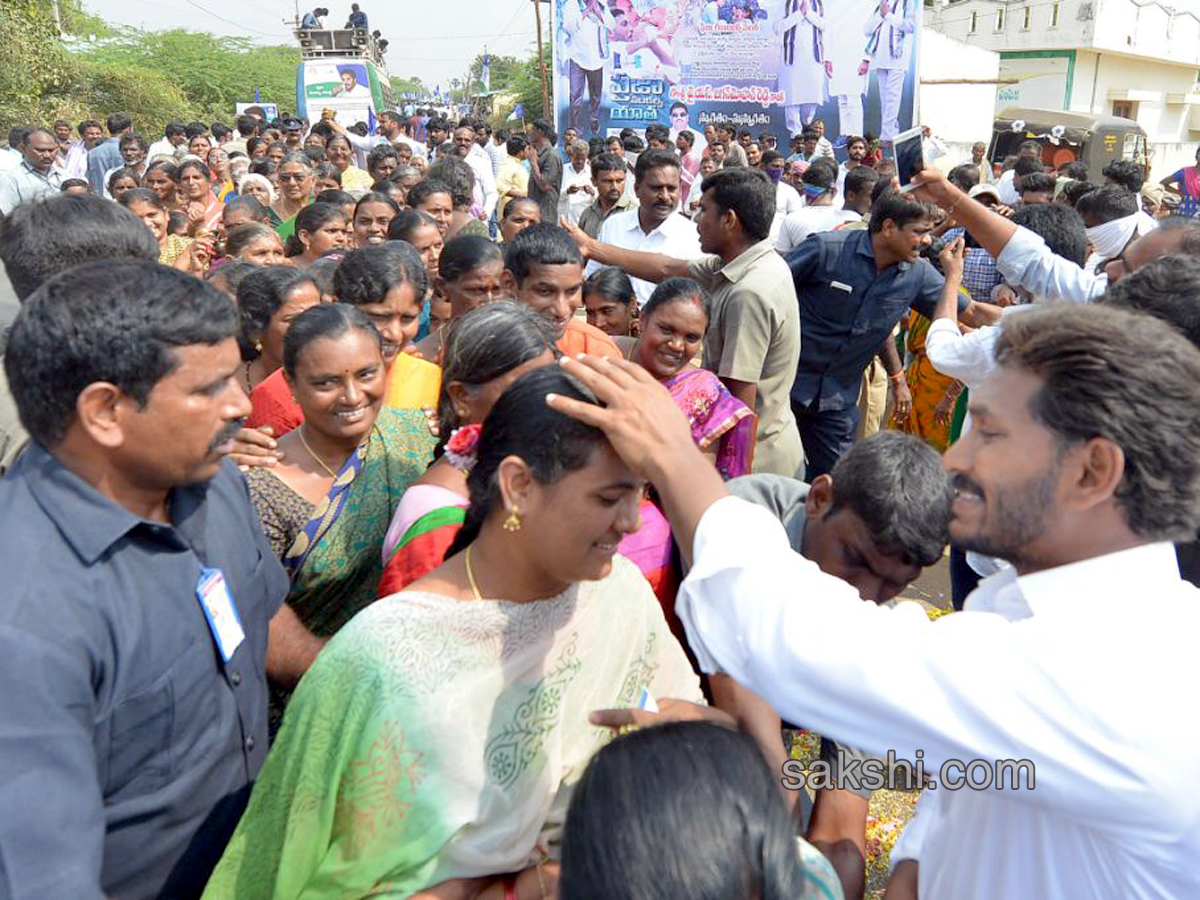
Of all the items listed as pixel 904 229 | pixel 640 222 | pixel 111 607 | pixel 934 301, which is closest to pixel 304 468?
pixel 111 607

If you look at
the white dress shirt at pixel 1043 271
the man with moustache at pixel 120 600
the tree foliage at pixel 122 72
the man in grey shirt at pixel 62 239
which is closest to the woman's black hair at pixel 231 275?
the man in grey shirt at pixel 62 239

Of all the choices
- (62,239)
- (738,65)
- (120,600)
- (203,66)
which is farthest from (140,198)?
(203,66)

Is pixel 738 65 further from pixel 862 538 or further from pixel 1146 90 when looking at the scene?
pixel 1146 90

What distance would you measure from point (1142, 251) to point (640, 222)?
3.19 meters

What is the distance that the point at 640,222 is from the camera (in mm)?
5918

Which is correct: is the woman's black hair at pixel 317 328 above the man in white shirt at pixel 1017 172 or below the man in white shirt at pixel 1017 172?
above

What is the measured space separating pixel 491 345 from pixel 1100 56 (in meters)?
39.3

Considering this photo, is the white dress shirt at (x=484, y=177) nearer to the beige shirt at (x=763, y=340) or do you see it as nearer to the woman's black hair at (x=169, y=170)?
the woman's black hair at (x=169, y=170)

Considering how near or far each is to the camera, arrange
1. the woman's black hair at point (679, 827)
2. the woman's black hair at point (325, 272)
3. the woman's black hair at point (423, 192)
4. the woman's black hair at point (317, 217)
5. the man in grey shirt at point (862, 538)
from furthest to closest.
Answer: the woman's black hair at point (423, 192)
the woman's black hair at point (317, 217)
the woman's black hair at point (325, 272)
the man in grey shirt at point (862, 538)
the woman's black hair at point (679, 827)

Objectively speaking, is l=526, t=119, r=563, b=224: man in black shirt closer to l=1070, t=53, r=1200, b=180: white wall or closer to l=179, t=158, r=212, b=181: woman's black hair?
l=179, t=158, r=212, b=181: woman's black hair

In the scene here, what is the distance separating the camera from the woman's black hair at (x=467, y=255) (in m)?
3.71

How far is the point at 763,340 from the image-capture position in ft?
12.4

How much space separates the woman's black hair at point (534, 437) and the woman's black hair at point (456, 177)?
577cm

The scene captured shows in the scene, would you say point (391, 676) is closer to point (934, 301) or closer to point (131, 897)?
point (131, 897)
